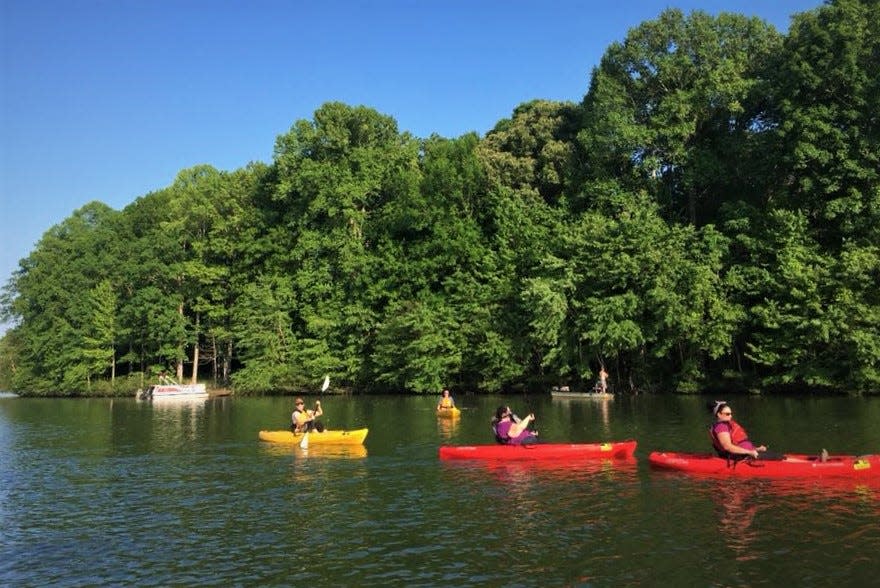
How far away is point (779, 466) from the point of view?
1769cm

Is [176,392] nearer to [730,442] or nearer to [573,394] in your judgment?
[573,394]

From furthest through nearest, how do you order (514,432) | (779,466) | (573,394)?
(573,394)
(514,432)
(779,466)

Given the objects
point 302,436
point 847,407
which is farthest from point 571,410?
point 302,436

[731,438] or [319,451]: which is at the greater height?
[731,438]

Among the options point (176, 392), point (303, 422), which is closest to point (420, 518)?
point (303, 422)

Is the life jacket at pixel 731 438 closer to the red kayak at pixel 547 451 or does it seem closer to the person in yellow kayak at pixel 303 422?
the red kayak at pixel 547 451

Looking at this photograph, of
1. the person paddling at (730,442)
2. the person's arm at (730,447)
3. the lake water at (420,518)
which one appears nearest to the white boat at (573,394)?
the lake water at (420,518)

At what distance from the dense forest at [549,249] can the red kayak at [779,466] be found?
2314 centimetres

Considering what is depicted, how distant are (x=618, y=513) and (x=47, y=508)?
42.7 feet

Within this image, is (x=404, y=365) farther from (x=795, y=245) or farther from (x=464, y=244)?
(x=795, y=245)

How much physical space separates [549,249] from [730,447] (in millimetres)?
34073

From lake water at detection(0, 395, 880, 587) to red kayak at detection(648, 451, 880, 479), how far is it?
624 millimetres

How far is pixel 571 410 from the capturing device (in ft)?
120

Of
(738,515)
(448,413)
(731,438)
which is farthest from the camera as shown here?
(448,413)
